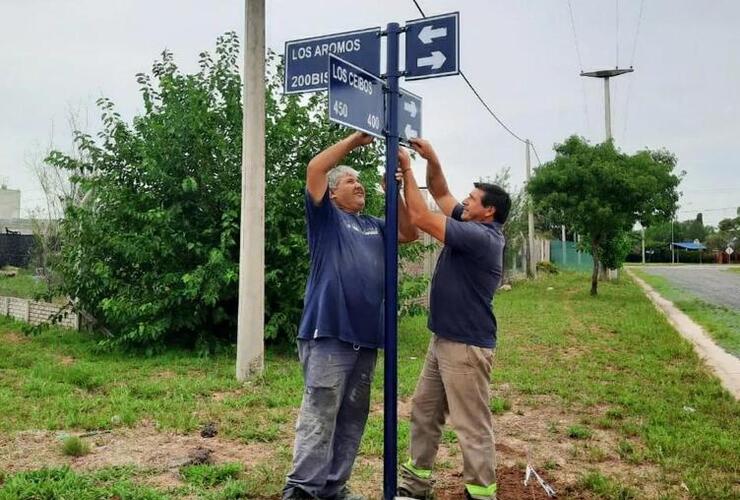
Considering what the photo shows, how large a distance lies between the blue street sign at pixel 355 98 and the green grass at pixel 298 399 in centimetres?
213

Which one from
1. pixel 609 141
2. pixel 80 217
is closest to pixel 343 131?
pixel 80 217

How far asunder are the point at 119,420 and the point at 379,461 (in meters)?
2.16

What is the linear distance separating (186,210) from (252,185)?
1974 millimetres

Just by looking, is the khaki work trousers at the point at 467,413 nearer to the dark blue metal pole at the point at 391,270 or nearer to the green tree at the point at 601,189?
the dark blue metal pole at the point at 391,270

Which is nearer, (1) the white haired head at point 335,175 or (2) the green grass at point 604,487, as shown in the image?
(1) the white haired head at point 335,175

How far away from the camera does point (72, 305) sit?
362 inches

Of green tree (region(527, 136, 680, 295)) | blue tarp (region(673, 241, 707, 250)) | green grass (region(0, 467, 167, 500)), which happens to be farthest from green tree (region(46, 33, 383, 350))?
blue tarp (region(673, 241, 707, 250))

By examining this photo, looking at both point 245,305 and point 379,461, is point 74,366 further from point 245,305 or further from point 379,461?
point 379,461

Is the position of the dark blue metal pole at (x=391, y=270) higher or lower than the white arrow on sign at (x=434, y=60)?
lower

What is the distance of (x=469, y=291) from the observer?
11.9ft

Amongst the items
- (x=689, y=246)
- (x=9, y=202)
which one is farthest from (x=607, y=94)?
(x=689, y=246)

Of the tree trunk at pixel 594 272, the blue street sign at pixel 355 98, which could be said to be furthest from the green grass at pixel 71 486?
the tree trunk at pixel 594 272

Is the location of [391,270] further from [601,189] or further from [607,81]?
[607,81]

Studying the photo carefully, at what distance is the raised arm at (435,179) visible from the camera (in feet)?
11.3
